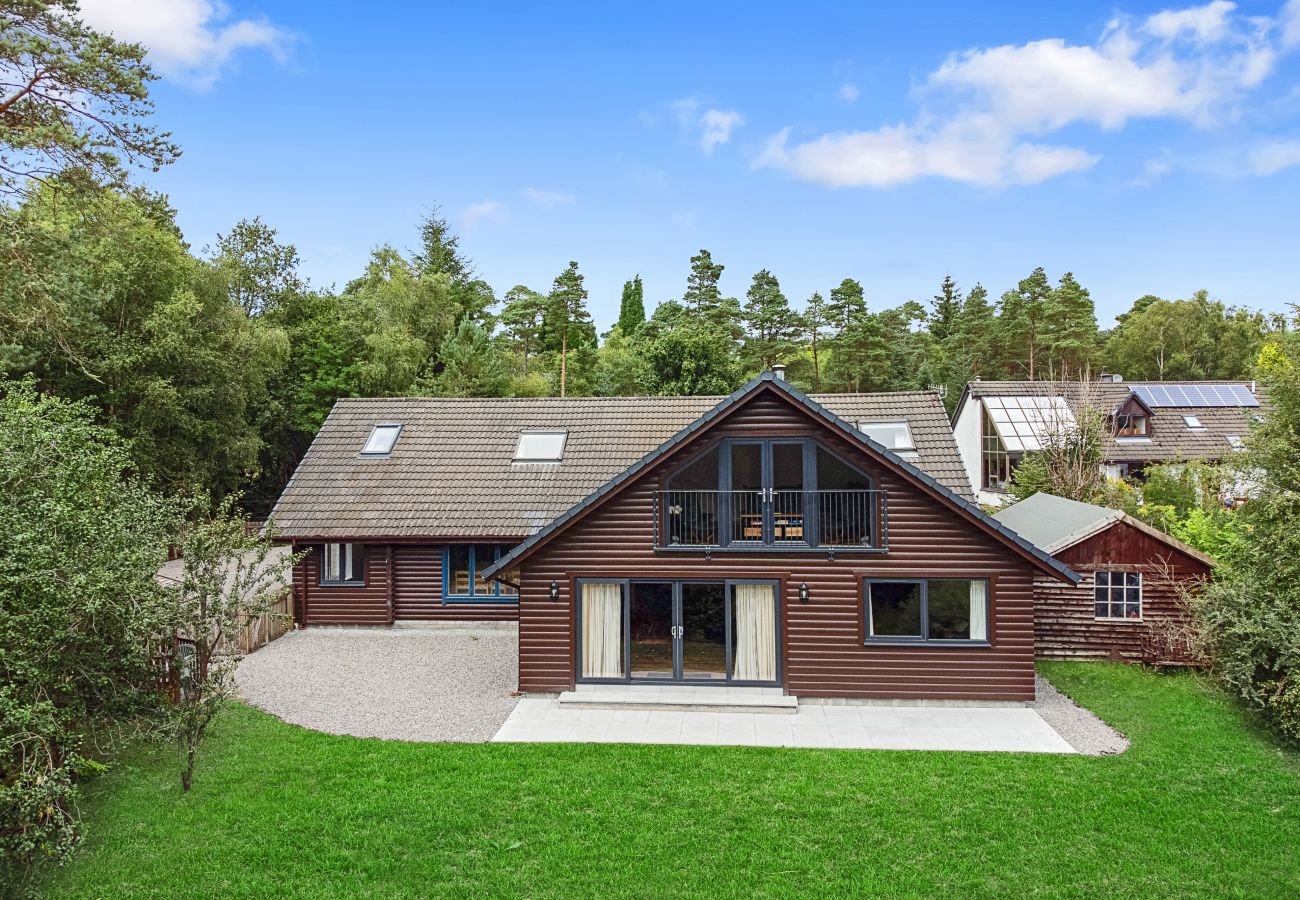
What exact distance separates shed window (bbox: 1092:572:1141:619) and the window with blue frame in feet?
40.2

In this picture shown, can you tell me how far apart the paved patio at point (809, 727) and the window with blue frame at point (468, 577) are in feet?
18.9

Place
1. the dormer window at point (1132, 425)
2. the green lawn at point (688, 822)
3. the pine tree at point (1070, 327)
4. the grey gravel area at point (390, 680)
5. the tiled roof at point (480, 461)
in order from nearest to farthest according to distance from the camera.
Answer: the green lawn at point (688, 822) → the grey gravel area at point (390, 680) → the tiled roof at point (480, 461) → the dormer window at point (1132, 425) → the pine tree at point (1070, 327)

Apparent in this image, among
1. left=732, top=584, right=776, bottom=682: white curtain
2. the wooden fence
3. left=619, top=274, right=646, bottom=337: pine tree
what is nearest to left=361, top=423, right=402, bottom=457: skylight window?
the wooden fence

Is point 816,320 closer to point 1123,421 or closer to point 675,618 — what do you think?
point 1123,421

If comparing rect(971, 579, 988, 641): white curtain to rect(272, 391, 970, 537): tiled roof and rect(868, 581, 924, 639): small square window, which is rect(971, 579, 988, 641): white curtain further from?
rect(272, 391, 970, 537): tiled roof

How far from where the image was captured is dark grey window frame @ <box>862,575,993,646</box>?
12039 millimetres

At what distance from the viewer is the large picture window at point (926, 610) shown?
39.7ft

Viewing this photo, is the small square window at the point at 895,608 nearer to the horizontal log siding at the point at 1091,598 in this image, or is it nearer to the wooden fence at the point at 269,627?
the horizontal log siding at the point at 1091,598

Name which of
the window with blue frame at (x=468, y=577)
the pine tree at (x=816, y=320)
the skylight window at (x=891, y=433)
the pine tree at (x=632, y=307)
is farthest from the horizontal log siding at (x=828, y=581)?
the pine tree at (x=632, y=307)

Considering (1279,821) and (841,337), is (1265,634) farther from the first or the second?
(841,337)

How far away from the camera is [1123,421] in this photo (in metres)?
33.4

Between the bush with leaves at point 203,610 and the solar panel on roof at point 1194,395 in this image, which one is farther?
the solar panel on roof at point 1194,395

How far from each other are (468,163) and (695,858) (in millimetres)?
21486

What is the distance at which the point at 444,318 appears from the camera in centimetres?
4003
